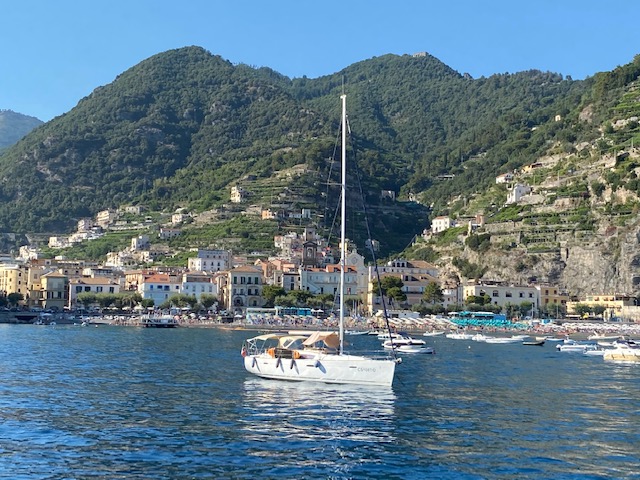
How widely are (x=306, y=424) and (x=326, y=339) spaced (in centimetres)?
1256

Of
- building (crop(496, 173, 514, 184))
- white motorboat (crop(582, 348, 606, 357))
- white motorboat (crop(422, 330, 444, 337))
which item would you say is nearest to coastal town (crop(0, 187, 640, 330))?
white motorboat (crop(422, 330, 444, 337))

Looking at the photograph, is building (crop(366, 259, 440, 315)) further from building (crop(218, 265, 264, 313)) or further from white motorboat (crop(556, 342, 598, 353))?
white motorboat (crop(556, 342, 598, 353))

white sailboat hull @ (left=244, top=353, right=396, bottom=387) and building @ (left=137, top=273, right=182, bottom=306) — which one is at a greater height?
building @ (left=137, top=273, right=182, bottom=306)

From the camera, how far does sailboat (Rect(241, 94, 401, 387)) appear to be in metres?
40.0

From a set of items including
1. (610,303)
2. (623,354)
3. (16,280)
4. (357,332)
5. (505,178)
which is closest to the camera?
(623,354)

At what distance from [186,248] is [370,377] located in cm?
12567

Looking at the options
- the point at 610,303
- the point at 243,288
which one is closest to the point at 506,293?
the point at 610,303

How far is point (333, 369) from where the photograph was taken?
40594 millimetres

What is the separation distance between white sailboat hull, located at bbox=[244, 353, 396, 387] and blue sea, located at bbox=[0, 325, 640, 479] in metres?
0.69

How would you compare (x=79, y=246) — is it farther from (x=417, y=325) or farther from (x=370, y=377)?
(x=370, y=377)

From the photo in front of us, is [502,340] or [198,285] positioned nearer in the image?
[502,340]

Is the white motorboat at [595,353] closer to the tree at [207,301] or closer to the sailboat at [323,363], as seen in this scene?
the sailboat at [323,363]

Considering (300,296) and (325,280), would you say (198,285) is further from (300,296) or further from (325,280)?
(325,280)

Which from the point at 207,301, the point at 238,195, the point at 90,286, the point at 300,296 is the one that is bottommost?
the point at 207,301
